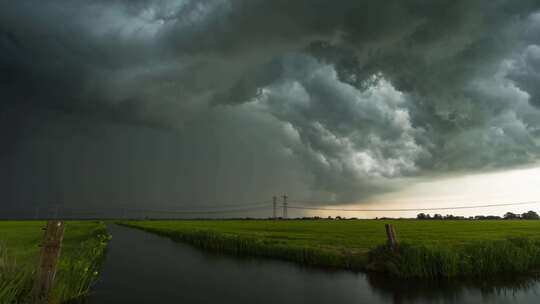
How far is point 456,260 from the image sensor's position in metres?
20.2

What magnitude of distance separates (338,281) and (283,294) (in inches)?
144

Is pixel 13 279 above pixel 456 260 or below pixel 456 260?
above

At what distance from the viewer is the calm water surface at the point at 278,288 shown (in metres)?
16.3

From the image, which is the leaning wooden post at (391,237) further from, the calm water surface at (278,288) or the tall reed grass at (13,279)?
the tall reed grass at (13,279)

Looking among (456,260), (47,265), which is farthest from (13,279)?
(456,260)

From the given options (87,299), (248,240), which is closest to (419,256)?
(87,299)

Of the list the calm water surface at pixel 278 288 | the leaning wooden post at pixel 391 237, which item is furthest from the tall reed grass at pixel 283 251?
the leaning wooden post at pixel 391 237

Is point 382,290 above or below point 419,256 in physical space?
below

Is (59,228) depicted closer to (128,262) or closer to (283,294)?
(283,294)

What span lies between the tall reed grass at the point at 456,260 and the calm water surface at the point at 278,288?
1235 millimetres

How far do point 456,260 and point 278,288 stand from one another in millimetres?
9911

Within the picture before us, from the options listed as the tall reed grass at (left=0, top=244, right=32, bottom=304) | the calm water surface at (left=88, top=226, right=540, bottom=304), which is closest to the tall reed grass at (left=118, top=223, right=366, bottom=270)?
the calm water surface at (left=88, top=226, right=540, bottom=304)

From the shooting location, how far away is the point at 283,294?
1764 cm

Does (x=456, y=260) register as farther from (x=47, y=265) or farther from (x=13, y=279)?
(x=13, y=279)
